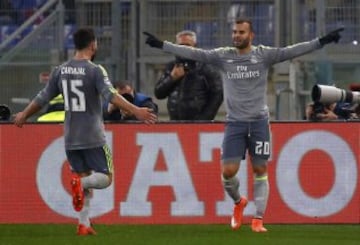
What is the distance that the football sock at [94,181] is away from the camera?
11.1 metres

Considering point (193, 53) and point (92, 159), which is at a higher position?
point (193, 53)

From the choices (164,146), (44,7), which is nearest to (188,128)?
(164,146)

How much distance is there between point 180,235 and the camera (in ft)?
37.7

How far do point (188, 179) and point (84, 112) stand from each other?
257 cm

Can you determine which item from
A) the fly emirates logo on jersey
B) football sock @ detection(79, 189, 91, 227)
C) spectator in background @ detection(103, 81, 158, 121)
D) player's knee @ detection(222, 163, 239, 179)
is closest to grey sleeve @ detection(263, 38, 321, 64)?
the fly emirates logo on jersey

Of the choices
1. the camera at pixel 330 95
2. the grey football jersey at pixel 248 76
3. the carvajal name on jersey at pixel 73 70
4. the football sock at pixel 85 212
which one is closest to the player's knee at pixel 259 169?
the grey football jersey at pixel 248 76

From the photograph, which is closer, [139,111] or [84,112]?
[139,111]

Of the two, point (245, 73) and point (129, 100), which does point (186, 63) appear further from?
point (245, 73)

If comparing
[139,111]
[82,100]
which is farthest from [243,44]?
[82,100]

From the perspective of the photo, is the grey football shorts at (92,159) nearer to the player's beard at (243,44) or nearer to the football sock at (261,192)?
the football sock at (261,192)

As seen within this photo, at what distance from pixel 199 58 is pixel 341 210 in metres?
2.67

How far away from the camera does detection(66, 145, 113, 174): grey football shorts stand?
11.2 metres

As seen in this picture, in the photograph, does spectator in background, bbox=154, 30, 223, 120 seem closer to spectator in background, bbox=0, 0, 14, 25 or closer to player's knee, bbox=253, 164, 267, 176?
player's knee, bbox=253, 164, 267, 176

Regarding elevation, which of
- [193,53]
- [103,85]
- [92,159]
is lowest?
[92,159]
